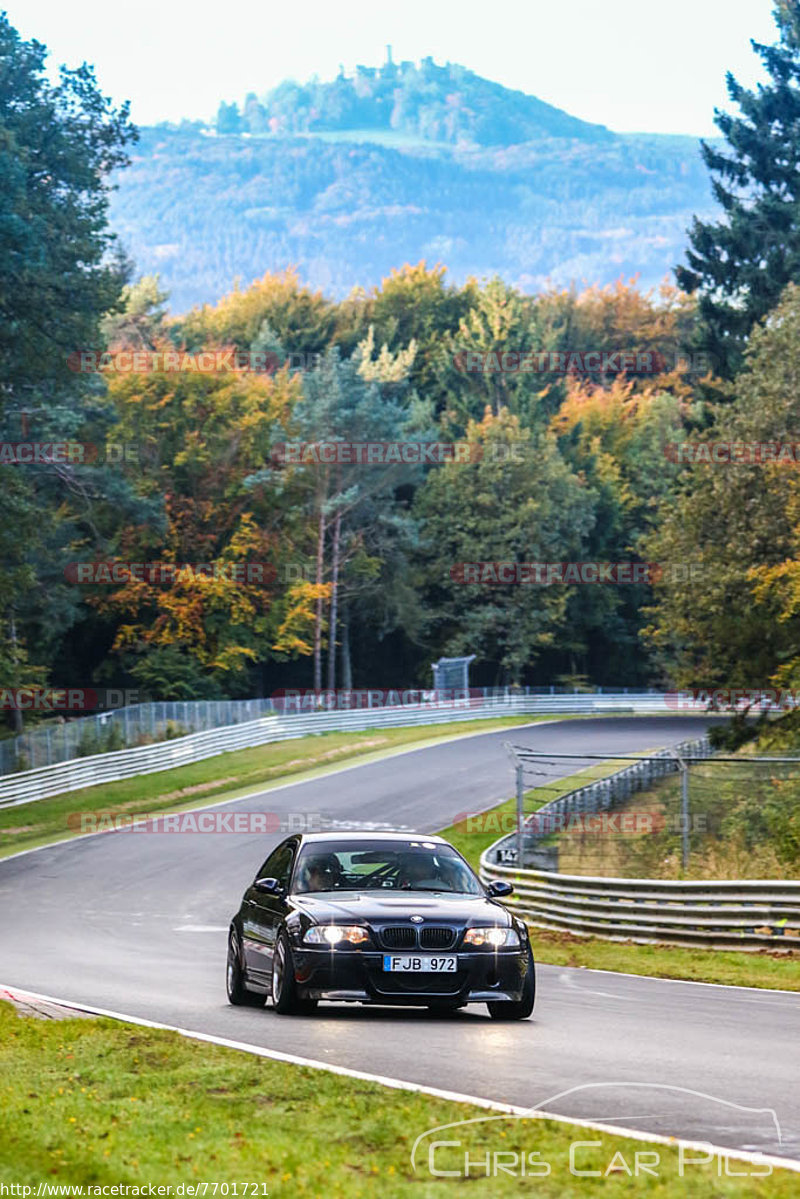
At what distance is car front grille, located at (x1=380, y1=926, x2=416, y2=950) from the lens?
12.4 m

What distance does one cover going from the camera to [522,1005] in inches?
506

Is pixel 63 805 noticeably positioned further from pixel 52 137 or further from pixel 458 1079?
pixel 458 1079

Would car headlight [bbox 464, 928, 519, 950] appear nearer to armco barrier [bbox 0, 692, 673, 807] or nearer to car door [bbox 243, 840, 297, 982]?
car door [bbox 243, 840, 297, 982]

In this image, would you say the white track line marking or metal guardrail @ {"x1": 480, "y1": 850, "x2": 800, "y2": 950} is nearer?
the white track line marking

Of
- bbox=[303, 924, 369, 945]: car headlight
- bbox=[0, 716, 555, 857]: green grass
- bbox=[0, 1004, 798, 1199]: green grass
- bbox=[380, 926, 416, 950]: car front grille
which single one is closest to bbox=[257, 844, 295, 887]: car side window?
bbox=[303, 924, 369, 945]: car headlight

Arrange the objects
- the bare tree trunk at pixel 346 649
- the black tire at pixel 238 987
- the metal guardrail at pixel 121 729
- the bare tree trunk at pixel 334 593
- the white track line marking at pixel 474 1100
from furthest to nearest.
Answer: the bare tree trunk at pixel 346 649, the bare tree trunk at pixel 334 593, the metal guardrail at pixel 121 729, the black tire at pixel 238 987, the white track line marking at pixel 474 1100

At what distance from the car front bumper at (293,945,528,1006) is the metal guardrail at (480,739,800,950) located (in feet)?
28.4

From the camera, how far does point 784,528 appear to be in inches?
1599

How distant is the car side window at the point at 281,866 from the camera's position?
45.7ft

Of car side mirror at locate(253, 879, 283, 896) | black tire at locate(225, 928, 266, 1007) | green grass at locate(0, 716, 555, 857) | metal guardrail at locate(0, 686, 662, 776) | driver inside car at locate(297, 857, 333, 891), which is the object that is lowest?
green grass at locate(0, 716, 555, 857)

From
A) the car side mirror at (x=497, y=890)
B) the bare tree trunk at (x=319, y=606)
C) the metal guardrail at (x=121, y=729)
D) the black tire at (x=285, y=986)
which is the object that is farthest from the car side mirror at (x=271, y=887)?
the bare tree trunk at (x=319, y=606)

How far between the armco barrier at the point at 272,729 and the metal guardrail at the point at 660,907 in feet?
74.9

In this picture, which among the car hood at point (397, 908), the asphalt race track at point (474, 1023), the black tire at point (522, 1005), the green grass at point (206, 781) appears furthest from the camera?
the green grass at point (206, 781)

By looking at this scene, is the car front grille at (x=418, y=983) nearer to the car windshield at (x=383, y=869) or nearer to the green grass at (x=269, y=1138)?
the car windshield at (x=383, y=869)
